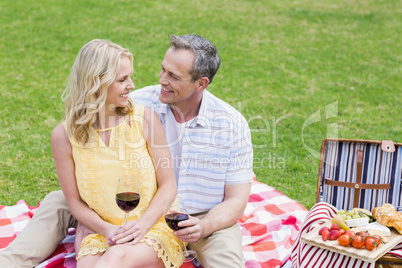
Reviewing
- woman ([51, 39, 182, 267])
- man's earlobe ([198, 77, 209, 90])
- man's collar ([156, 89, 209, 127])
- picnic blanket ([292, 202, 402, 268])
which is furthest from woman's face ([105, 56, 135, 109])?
picnic blanket ([292, 202, 402, 268])

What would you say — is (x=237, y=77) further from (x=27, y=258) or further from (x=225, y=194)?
(x=27, y=258)

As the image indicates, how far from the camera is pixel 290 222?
472cm

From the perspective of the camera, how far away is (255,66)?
10047 mm

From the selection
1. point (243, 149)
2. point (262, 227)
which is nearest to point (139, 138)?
point (243, 149)

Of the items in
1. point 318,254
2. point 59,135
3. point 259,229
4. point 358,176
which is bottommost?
point 259,229

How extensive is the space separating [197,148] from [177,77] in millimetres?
591

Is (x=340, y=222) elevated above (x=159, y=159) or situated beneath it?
situated beneath

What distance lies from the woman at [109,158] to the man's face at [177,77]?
0.35m

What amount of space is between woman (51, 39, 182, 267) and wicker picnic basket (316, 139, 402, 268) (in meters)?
1.46

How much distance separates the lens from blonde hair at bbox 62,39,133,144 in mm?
3486

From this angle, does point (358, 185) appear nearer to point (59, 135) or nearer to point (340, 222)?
point (340, 222)

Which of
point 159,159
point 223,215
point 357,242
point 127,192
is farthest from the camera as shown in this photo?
point 223,215

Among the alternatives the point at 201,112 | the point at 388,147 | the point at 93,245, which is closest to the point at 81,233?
the point at 93,245

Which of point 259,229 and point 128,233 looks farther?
point 259,229
